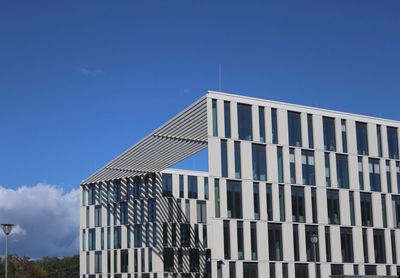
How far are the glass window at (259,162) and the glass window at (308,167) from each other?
3.72m

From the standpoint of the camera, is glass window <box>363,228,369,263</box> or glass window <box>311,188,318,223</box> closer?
glass window <box>311,188,318,223</box>

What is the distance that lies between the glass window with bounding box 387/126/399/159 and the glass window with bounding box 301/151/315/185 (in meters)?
8.92

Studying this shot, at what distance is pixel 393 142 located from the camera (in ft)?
198

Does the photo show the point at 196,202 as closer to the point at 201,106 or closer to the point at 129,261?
the point at 129,261

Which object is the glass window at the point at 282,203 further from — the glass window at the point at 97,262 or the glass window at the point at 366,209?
the glass window at the point at 97,262

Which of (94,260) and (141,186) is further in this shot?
(94,260)

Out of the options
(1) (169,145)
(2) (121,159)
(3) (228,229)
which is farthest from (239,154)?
(2) (121,159)

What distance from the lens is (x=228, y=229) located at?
5056cm

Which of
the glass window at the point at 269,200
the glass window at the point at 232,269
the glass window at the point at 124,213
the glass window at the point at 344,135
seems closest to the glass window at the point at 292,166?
the glass window at the point at 269,200

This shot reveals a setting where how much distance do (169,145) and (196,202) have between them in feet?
72.4

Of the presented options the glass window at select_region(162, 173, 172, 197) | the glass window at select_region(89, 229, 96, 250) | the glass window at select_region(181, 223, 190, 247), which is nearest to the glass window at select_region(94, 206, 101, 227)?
the glass window at select_region(89, 229, 96, 250)

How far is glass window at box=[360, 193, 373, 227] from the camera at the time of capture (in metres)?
57.1

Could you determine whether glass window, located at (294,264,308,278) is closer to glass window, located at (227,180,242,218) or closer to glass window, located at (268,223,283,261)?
glass window, located at (268,223,283,261)

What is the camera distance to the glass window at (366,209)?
5712 centimetres
